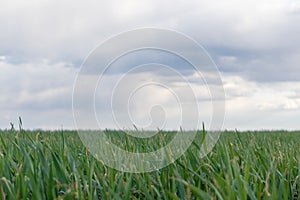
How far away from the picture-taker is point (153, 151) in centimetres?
238

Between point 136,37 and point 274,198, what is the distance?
1.32 meters

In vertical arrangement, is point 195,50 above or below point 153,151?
above

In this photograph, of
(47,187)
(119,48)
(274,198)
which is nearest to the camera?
(274,198)

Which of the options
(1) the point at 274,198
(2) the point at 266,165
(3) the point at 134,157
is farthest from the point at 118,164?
(1) the point at 274,198

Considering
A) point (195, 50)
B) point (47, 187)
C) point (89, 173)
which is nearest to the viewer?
point (47, 187)

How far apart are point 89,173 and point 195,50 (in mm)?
898

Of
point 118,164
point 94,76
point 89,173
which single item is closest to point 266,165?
point 118,164

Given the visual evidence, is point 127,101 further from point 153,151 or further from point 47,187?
point 47,187

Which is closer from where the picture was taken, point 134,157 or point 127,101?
point 134,157

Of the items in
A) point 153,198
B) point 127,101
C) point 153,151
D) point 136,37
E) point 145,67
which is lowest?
point 153,198

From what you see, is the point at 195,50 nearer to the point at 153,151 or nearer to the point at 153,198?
the point at 153,151

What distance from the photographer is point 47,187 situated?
137 cm

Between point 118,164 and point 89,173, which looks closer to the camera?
point 89,173

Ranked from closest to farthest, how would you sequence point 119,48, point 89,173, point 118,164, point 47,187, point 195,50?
point 47,187, point 89,173, point 118,164, point 195,50, point 119,48
